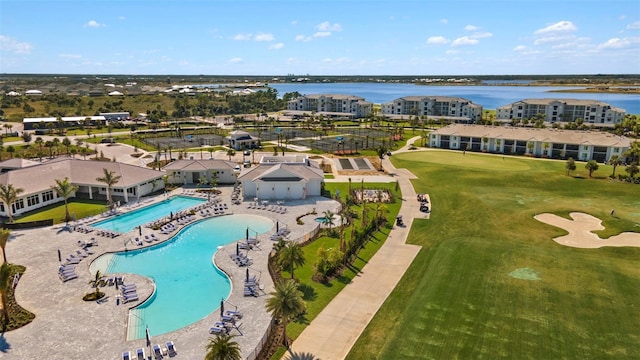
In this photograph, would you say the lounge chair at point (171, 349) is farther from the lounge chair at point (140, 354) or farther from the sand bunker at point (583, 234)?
the sand bunker at point (583, 234)

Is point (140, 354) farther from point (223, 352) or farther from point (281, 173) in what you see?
point (281, 173)

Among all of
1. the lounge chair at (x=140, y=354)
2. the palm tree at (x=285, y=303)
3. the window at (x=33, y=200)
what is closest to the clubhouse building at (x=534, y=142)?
the window at (x=33, y=200)

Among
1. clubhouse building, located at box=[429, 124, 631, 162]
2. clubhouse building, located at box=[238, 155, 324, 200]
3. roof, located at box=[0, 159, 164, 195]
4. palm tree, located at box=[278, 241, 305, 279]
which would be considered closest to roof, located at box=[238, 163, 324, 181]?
clubhouse building, located at box=[238, 155, 324, 200]

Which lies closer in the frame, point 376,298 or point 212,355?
point 212,355

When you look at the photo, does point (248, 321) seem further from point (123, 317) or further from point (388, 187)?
point (388, 187)

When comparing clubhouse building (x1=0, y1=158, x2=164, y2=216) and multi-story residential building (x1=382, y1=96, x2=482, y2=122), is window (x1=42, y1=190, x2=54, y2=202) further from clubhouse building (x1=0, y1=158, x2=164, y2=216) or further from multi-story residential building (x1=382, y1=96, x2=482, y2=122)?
multi-story residential building (x1=382, y1=96, x2=482, y2=122)

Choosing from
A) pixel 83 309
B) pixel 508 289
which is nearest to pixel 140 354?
pixel 83 309

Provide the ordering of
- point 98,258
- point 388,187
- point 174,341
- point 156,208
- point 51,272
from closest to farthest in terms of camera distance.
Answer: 1. point 174,341
2. point 51,272
3. point 98,258
4. point 156,208
5. point 388,187

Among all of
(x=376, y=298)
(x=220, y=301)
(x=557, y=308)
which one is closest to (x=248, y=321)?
(x=220, y=301)

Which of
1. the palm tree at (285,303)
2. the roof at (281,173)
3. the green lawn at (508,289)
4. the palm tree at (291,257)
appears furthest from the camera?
the roof at (281,173)
